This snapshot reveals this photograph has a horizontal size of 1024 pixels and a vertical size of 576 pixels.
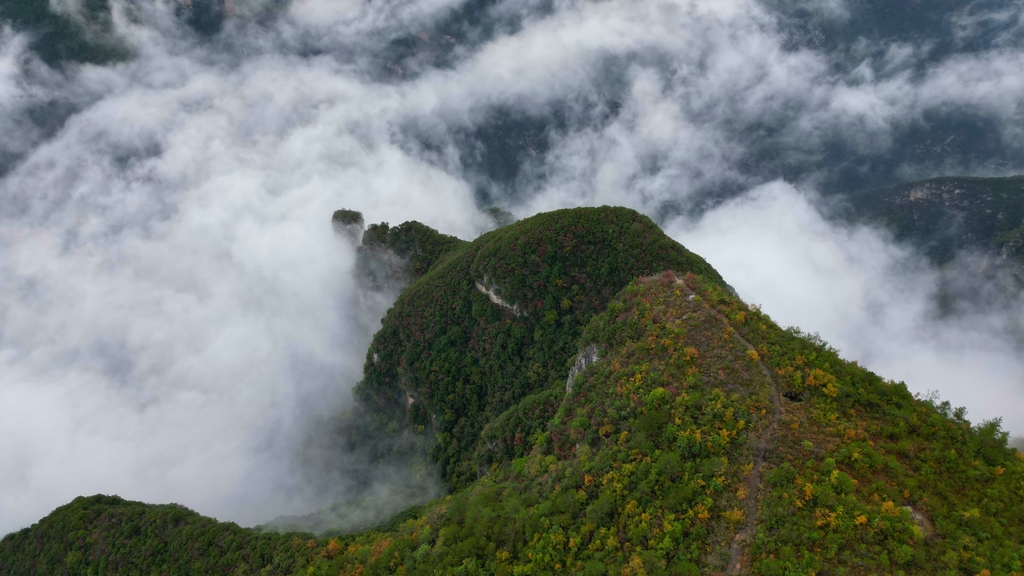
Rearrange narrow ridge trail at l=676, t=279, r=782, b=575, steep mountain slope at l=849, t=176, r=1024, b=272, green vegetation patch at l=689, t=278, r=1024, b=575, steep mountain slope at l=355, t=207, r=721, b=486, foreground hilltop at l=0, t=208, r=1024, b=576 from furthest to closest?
steep mountain slope at l=849, t=176, r=1024, b=272 < steep mountain slope at l=355, t=207, r=721, b=486 < narrow ridge trail at l=676, t=279, r=782, b=575 < foreground hilltop at l=0, t=208, r=1024, b=576 < green vegetation patch at l=689, t=278, r=1024, b=575

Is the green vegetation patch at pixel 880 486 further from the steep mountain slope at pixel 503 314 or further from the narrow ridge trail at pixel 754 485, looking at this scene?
the steep mountain slope at pixel 503 314

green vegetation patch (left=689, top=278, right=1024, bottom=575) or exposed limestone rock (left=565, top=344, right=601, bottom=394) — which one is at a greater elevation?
exposed limestone rock (left=565, top=344, right=601, bottom=394)

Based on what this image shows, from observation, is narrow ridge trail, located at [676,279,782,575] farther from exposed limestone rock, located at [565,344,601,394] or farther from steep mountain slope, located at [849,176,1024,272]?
steep mountain slope, located at [849,176,1024,272]

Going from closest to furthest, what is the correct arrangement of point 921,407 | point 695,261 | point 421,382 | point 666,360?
point 921,407 → point 666,360 → point 695,261 → point 421,382

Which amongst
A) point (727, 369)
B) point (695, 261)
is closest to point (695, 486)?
point (727, 369)

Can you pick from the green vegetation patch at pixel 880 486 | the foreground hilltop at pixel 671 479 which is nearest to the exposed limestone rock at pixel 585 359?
the foreground hilltop at pixel 671 479

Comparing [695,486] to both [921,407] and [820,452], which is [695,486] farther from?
[921,407]

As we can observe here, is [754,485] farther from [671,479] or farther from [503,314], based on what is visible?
[503,314]

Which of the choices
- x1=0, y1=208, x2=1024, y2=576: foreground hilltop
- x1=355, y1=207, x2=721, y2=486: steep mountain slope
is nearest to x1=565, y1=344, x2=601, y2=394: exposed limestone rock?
x1=0, y1=208, x2=1024, y2=576: foreground hilltop
